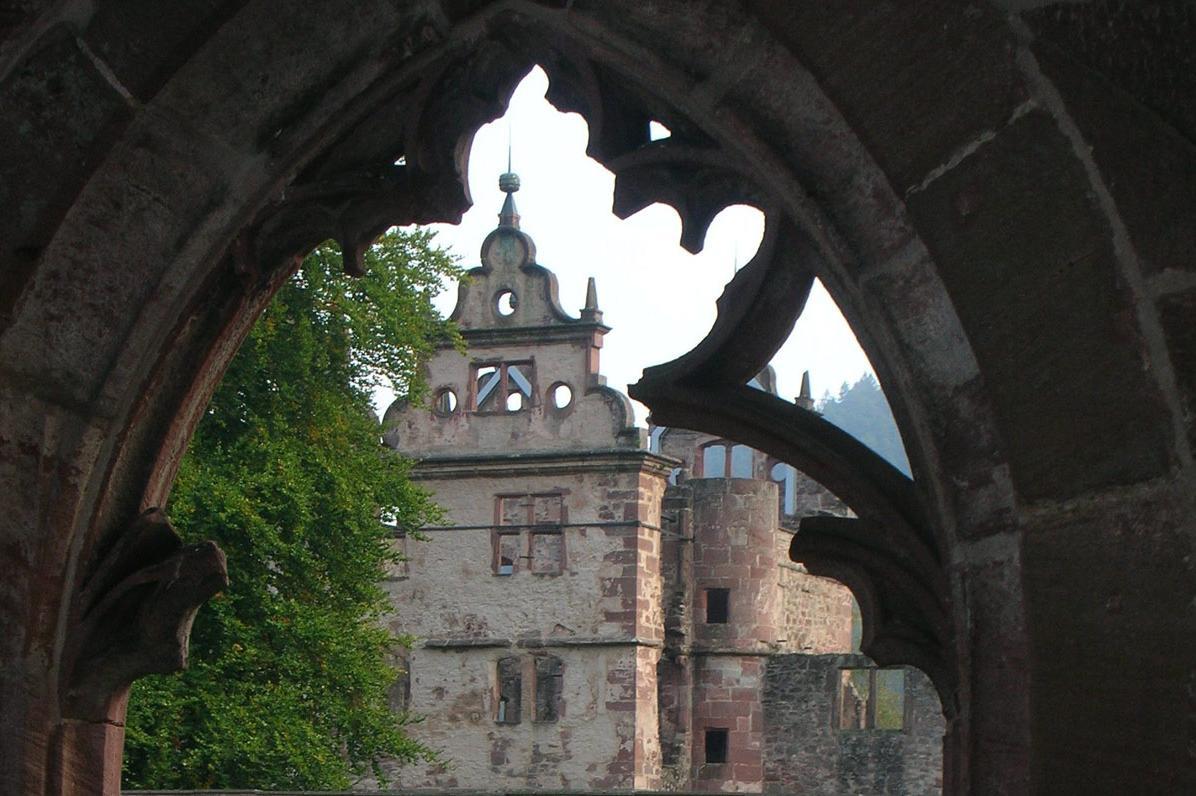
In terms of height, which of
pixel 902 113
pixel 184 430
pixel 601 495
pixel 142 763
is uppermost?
pixel 601 495

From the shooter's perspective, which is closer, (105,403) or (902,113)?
(902,113)

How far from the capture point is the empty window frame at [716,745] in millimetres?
26109

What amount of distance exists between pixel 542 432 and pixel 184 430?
2256cm

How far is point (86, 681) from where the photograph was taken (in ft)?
6.24

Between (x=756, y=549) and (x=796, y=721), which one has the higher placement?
(x=756, y=549)

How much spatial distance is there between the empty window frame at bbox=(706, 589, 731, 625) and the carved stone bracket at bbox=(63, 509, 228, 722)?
970 inches

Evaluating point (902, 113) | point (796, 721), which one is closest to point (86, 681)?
point (902, 113)

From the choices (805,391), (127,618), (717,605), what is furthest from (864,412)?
(127,618)

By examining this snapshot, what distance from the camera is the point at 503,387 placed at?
971 inches

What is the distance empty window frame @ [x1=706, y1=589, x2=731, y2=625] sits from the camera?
26.4m

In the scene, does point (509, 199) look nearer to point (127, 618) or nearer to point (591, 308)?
point (591, 308)

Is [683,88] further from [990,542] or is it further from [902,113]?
[990,542]

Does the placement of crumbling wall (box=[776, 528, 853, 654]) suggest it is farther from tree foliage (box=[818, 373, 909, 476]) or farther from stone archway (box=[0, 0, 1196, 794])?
tree foliage (box=[818, 373, 909, 476])

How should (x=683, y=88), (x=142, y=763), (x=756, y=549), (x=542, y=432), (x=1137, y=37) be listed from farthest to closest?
(x=756, y=549) < (x=542, y=432) < (x=142, y=763) < (x=683, y=88) < (x=1137, y=37)
